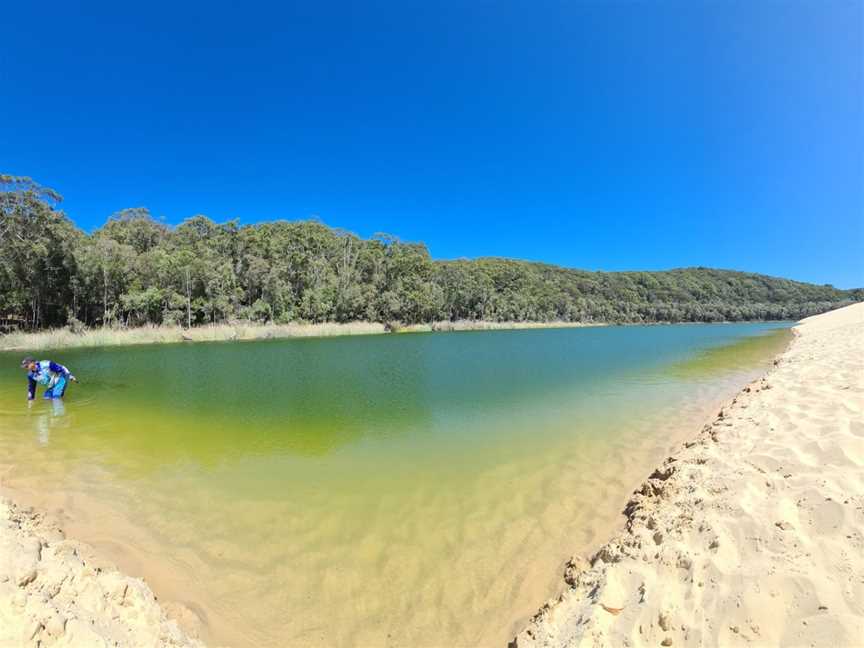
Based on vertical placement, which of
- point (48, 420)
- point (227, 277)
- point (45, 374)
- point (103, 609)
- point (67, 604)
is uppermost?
point (227, 277)

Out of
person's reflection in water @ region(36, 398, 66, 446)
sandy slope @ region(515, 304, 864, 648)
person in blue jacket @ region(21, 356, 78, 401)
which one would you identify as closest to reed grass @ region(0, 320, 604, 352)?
person in blue jacket @ region(21, 356, 78, 401)

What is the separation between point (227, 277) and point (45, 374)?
37.9 meters

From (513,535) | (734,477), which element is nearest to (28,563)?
(513,535)

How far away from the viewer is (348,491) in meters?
5.46

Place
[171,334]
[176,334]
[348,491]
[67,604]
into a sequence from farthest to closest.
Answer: [176,334] → [171,334] → [348,491] → [67,604]

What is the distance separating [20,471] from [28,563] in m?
5.07

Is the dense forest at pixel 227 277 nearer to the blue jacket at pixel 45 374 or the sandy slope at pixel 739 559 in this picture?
the blue jacket at pixel 45 374

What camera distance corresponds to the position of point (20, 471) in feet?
20.0

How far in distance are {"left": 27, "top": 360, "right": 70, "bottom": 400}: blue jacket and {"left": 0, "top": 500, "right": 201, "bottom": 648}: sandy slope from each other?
33.0ft

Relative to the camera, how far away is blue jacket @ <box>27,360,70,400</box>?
10766 millimetres

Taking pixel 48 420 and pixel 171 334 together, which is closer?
pixel 48 420

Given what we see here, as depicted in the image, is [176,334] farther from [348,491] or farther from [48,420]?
[348,491]

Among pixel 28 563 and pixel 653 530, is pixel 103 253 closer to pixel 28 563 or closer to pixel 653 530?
pixel 28 563

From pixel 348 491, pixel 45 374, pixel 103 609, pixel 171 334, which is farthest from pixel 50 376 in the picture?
pixel 171 334
